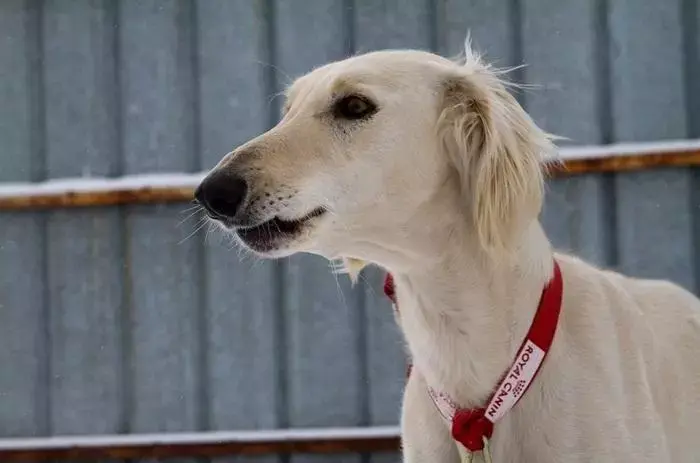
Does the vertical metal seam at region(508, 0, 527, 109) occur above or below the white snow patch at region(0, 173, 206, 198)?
above

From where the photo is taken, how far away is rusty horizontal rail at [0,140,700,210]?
2516 mm

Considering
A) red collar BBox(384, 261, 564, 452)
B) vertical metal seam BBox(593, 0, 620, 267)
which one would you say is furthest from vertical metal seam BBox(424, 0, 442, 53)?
red collar BBox(384, 261, 564, 452)

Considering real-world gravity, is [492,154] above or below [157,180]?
below

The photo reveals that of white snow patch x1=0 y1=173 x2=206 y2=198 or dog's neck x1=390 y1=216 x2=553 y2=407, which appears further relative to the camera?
white snow patch x1=0 y1=173 x2=206 y2=198

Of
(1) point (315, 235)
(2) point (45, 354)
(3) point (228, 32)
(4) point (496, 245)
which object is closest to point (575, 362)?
(4) point (496, 245)

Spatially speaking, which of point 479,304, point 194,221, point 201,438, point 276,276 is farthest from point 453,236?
point 201,438

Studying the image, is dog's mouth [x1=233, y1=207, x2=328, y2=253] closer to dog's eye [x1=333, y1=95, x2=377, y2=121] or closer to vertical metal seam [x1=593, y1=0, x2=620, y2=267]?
dog's eye [x1=333, y1=95, x2=377, y2=121]

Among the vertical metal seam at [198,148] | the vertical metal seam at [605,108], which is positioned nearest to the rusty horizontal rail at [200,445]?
the vertical metal seam at [198,148]

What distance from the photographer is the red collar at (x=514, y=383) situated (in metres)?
1.31

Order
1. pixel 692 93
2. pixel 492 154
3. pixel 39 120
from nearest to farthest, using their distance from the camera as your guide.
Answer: pixel 492 154
pixel 692 93
pixel 39 120

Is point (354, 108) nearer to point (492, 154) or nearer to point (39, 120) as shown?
point (492, 154)

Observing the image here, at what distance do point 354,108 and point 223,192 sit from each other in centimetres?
27

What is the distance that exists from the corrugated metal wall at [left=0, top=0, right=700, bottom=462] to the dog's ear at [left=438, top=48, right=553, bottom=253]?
1.24 metres

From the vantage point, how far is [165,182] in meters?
2.66
